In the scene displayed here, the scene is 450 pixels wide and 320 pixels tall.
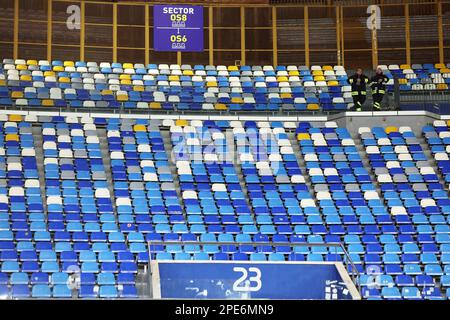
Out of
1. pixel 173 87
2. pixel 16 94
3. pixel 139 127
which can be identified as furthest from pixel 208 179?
pixel 16 94

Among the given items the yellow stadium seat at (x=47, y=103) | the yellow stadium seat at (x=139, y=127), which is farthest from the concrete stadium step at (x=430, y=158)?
the yellow stadium seat at (x=47, y=103)

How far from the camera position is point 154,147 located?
59.5 feet

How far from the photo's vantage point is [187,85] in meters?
22.1

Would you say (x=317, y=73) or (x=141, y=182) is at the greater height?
(x=317, y=73)

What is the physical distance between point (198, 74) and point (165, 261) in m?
12.1

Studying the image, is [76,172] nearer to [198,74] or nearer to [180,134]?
[180,134]

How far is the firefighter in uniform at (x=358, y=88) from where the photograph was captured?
20.1m

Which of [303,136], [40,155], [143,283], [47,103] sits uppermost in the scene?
[47,103]

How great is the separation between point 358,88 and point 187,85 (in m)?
4.68

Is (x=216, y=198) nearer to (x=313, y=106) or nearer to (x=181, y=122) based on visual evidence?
(x=181, y=122)

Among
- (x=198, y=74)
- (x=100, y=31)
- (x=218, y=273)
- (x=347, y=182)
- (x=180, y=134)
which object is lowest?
(x=218, y=273)

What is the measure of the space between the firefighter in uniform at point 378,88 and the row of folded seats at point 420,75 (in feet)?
5.92

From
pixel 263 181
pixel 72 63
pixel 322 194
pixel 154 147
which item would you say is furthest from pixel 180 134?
pixel 72 63

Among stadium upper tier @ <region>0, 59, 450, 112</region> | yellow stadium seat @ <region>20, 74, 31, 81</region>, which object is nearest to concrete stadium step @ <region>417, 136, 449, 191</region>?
stadium upper tier @ <region>0, 59, 450, 112</region>
